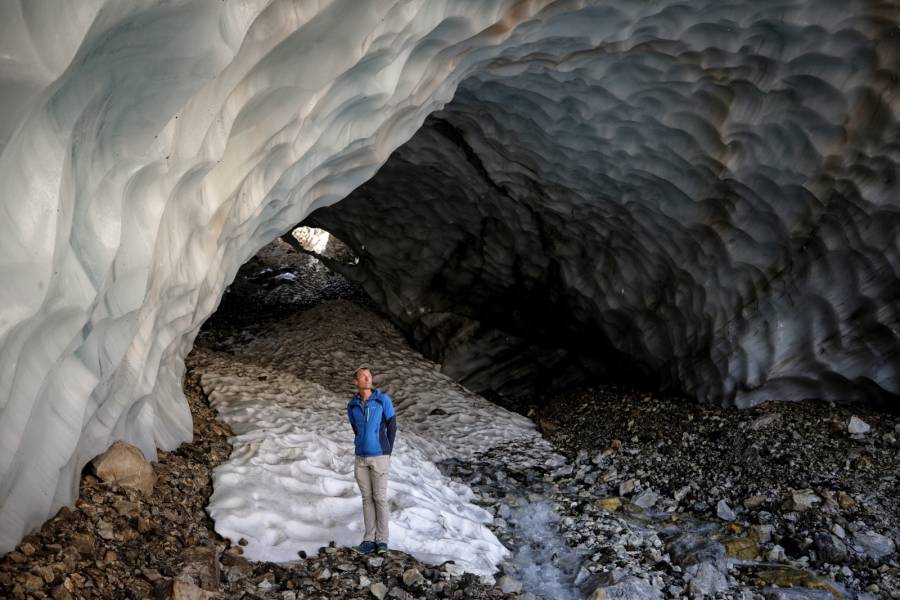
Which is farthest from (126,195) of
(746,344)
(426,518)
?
(746,344)

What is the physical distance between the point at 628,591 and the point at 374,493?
158 cm

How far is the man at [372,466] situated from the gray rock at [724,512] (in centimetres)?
283

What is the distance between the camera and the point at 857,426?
6.82 m

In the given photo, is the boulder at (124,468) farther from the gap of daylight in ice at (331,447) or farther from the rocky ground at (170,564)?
the gap of daylight in ice at (331,447)

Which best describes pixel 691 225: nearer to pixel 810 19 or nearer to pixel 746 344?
pixel 746 344

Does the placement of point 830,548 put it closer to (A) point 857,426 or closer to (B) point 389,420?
(A) point 857,426

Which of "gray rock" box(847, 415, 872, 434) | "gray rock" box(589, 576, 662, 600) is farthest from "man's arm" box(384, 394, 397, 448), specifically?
"gray rock" box(847, 415, 872, 434)

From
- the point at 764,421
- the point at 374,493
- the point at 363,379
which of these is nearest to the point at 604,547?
the point at 374,493

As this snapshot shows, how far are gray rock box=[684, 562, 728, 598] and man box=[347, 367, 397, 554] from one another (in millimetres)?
1876

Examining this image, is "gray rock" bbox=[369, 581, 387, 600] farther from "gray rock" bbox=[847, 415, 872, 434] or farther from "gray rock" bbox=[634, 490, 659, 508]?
"gray rock" bbox=[847, 415, 872, 434]

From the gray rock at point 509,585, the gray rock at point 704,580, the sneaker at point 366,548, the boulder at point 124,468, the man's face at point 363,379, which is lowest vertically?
the gray rock at point 704,580

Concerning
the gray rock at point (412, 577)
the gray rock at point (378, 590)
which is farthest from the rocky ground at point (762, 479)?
the gray rock at point (378, 590)

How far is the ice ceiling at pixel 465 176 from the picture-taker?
10.2ft

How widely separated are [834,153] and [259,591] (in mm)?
5327
